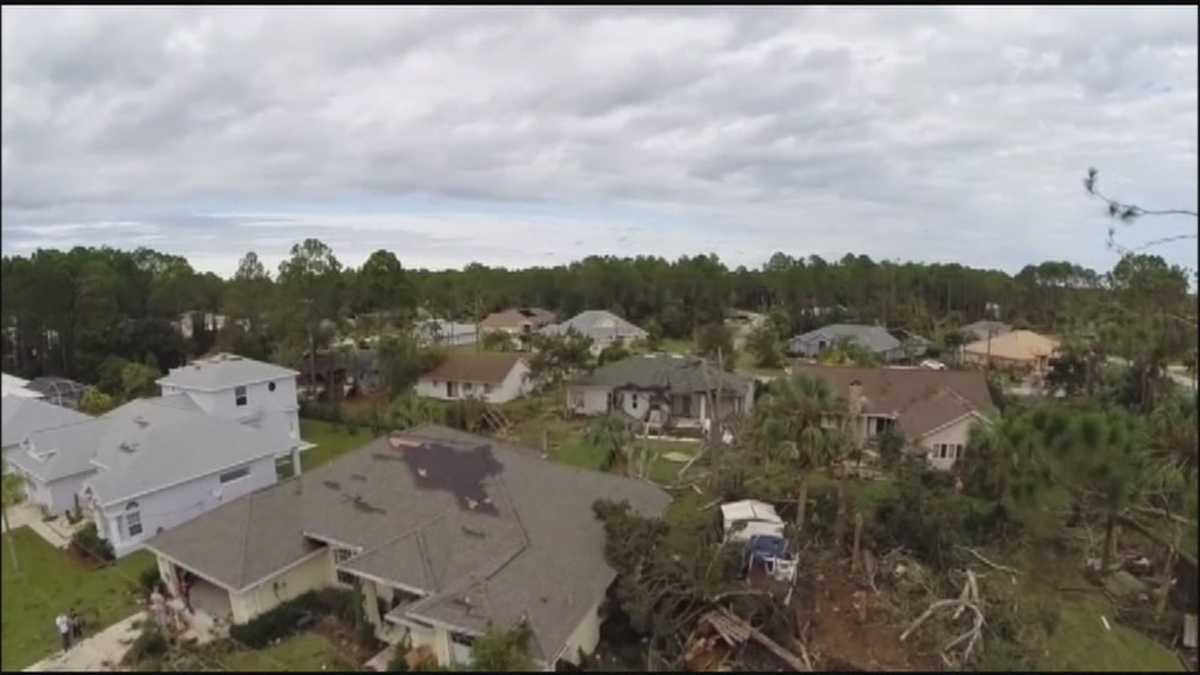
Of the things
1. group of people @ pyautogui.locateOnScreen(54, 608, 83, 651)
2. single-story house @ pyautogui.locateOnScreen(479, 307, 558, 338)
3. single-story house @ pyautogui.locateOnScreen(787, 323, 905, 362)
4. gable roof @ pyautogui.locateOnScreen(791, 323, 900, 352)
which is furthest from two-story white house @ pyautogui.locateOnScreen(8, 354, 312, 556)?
single-story house @ pyautogui.locateOnScreen(479, 307, 558, 338)

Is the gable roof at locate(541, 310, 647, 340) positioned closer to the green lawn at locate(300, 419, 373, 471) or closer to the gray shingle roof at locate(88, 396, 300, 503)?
the green lawn at locate(300, 419, 373, 471)

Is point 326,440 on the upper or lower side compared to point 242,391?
lower

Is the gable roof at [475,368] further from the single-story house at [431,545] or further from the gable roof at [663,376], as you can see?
the single-story house at [431,545]

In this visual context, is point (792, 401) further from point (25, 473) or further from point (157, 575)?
point (25, 473)

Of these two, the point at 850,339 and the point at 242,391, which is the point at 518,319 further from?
the point at 242,391

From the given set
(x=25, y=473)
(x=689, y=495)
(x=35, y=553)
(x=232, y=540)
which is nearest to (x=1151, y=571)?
(x=689, y=495)

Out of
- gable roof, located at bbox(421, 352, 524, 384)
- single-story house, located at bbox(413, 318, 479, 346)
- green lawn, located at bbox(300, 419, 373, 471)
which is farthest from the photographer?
single-story house, located at bbox(413, 318, 479, 346)

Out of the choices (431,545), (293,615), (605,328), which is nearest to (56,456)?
(293,615)
